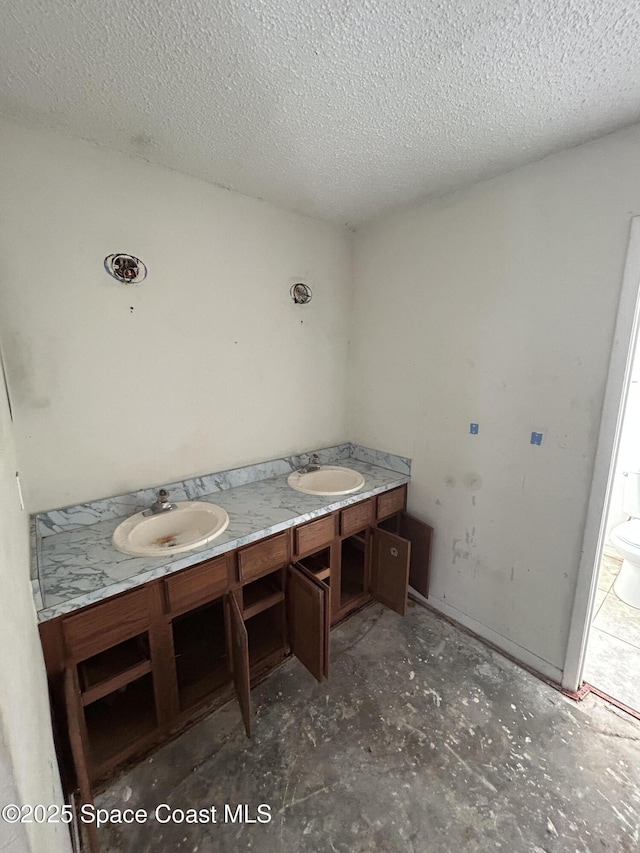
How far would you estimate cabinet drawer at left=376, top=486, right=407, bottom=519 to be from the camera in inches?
77.9

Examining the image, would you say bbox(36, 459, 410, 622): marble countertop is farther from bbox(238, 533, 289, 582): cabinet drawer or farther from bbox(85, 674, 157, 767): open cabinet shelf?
bbox(85, 674, 157, 767): open cabinet shelf

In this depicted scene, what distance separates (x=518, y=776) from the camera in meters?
1.24

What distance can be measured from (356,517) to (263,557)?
1.88 feet

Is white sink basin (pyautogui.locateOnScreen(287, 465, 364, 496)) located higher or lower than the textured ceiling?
lower

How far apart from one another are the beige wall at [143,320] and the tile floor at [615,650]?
1926 millimetres

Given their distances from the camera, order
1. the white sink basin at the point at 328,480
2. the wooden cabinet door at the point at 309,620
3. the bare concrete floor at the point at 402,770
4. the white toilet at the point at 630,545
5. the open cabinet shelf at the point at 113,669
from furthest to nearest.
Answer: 1. the white toilet at the point at 630,545
2. the white sink basin at the point at 328,480
3. the wooden cabinet door at the point at 309,620
4. the open cabinet shelf at the point at 113,669
5. the bare concrete floor at the point at 402,770

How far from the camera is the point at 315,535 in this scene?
5.59ft

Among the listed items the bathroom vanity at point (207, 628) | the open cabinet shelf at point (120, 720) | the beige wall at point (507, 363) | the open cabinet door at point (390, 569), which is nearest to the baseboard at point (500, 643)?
the beige wall at point (507, 363)

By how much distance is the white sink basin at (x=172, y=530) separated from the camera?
1.29m

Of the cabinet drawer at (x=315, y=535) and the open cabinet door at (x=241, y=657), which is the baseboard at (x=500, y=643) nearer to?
the cabinet drawer at (x=315, y=535)

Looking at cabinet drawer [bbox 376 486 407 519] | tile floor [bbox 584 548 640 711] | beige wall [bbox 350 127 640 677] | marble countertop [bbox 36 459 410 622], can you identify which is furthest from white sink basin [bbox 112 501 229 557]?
tile floor [bbox 584 548 640 711]

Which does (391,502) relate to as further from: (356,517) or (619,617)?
(619,617)

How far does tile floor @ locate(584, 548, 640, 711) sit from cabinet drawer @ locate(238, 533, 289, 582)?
1.54 m

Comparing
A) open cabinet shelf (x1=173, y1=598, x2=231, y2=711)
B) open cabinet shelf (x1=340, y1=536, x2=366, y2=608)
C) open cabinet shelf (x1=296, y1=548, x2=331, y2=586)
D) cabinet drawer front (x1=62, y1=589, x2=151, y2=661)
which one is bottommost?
open cabinet shelf (x1=173, y1=598, x2=231, y2=711)
